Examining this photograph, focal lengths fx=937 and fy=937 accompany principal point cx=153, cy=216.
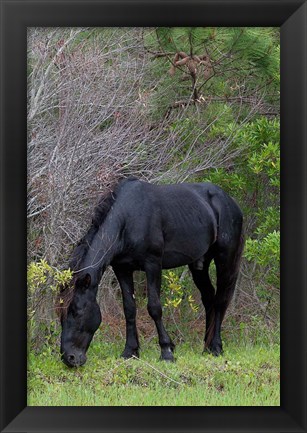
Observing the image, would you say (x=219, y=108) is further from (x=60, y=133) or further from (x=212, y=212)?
(x=60, y=133)

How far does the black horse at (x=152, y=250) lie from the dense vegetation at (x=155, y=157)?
0.74ft

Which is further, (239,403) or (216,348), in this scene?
(216,348)

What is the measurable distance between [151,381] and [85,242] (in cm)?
143

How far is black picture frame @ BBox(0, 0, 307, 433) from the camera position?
697 cm

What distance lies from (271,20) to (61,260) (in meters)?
3.38

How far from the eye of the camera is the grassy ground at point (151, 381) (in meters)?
8.05

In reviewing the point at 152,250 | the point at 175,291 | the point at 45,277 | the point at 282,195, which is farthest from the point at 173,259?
the point at 282,195

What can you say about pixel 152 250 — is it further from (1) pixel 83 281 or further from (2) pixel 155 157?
(2) pixel 155 157

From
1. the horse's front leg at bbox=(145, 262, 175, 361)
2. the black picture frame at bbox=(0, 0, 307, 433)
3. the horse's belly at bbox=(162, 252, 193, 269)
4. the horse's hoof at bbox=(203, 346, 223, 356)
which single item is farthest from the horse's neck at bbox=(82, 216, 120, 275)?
the black picture frame at bbox=(0, 0, 307, 433)

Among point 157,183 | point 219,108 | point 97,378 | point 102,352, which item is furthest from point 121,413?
point 219,108

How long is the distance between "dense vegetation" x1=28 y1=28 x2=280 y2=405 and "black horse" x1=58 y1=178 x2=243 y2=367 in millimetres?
224

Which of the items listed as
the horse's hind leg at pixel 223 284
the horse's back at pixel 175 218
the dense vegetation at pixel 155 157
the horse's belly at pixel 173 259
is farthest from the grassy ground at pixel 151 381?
the horse's back at pixel 175 218

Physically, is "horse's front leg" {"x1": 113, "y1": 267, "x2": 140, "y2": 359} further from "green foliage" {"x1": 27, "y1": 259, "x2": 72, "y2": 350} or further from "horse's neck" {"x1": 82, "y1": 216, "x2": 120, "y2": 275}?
"green foliage" {"x1": 27, "y1": 259, "x2": 72, "y2": 350}

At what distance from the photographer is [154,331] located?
32.9 feet
